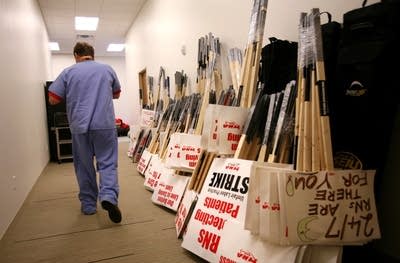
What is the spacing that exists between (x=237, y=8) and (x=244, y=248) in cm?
197

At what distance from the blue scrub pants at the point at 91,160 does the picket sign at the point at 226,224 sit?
0.93 meters

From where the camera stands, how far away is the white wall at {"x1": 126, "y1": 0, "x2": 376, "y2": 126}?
6.61ft

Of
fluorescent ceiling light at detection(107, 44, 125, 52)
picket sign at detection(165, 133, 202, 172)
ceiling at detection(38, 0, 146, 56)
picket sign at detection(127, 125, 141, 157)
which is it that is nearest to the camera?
picket sign at detection(165, 133, 202, 172)

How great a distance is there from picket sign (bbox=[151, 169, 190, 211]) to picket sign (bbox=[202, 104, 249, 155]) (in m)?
0.78

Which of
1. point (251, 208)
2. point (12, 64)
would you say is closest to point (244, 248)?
point (251, 208)

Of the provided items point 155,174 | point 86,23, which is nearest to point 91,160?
point 155,174

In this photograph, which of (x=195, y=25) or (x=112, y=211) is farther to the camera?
(x=195, y=25)

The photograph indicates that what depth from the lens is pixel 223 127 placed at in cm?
179

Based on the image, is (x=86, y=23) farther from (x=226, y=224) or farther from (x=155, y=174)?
(x=226, y=224)

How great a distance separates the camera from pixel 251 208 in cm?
131

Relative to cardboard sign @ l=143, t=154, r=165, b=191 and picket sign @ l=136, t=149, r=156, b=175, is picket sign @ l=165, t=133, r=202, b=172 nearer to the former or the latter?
cardboard sign @ l=143, t=154, r=165, b=191

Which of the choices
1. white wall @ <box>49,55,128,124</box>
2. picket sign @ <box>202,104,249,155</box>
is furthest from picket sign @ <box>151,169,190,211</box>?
white wall @ <box>49,55,128,124</box>

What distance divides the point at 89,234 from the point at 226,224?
1110 mm

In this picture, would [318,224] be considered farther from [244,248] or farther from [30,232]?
[30,232]
